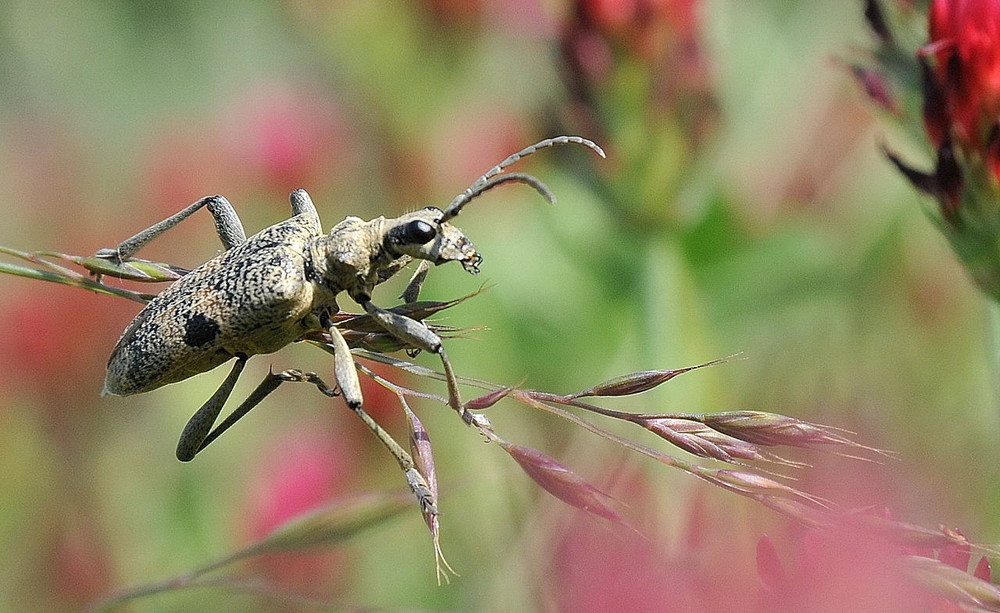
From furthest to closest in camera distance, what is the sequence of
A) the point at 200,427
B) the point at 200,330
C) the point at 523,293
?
the point at 523,293
the point at 200,427
the point at 200,330

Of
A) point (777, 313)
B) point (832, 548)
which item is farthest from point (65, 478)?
point (832, 548)

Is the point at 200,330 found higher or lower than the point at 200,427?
higher

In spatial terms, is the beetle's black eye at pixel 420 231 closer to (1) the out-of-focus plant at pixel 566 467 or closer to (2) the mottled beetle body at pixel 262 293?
(2) the mottled beetle body at pixel 262 293

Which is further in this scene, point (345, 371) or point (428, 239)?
point (428, 239)

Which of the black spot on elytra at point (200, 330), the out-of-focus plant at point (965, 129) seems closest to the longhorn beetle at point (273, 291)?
the black spot on elytra at point (200, 330)

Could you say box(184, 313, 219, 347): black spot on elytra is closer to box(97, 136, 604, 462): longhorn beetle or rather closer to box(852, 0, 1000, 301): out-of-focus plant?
box(97, 136, 604, 462): longhorn beetle

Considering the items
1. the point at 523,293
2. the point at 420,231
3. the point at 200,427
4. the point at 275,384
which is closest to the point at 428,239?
the point at 420,231

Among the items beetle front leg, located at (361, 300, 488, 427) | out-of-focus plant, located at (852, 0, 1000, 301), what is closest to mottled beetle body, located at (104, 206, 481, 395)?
beetle front leg, located at (361, 300, 488, 427)

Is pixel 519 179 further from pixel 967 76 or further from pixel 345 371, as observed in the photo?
pixel 967 76
